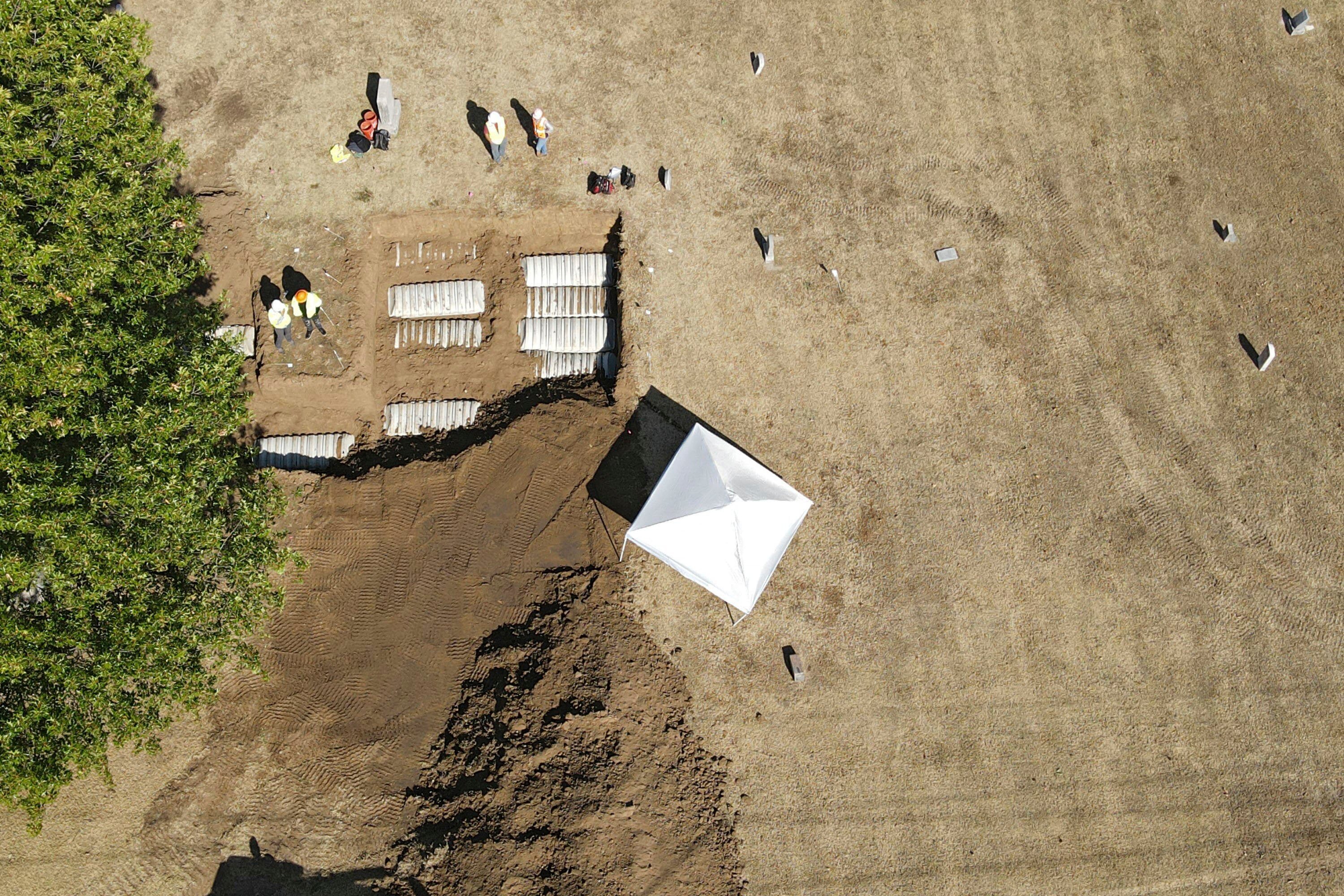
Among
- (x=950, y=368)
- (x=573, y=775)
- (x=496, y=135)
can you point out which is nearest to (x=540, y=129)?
(x=496, y=135)

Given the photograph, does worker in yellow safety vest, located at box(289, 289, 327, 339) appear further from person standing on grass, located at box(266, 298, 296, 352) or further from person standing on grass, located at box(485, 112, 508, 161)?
person standing on grass, located at box(485, 112, 508, 161)

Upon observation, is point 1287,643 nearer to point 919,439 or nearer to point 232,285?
point 919,439

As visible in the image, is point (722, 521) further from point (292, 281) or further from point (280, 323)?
point (292, 281)

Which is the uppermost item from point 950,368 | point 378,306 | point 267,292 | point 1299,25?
point 1299,25

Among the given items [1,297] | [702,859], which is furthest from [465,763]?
[1,297]

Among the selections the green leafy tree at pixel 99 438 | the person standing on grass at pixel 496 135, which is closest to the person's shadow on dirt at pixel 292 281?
the green leafy tree at pixel 99 438

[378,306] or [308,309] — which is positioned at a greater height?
[378,306]

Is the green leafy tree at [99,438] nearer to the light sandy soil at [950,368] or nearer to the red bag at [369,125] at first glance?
the light sandy soil at [950,368]
